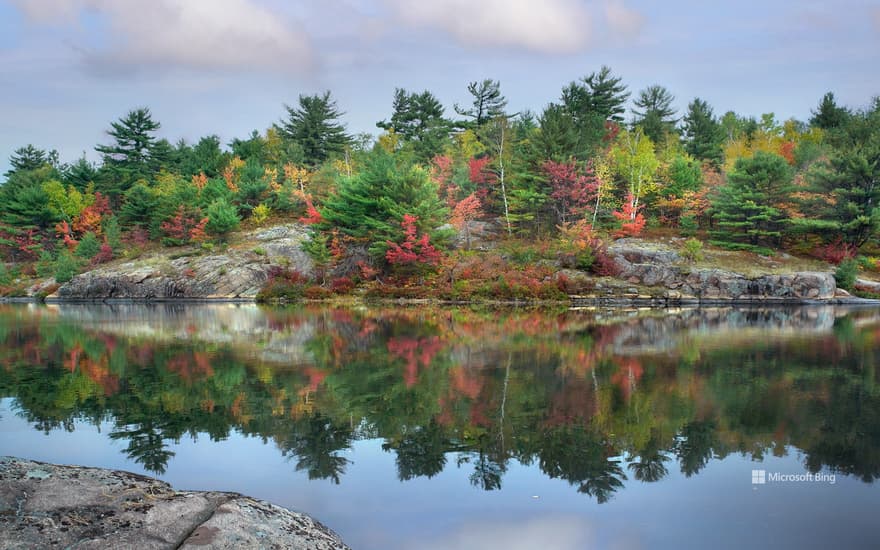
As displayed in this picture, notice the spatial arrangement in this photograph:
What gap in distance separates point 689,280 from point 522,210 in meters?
16.1

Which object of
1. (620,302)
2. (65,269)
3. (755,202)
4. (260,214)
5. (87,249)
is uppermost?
(260,214)

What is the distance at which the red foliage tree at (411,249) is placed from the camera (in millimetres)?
39656

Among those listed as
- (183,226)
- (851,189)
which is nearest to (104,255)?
(183,226)

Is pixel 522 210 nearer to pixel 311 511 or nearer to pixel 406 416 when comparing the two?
pixel 406 416

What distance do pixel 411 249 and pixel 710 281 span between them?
62.8ft

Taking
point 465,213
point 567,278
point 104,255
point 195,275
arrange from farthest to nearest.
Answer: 1. point 104,255
2. point 465,213
3. point 195,275
4. point 567,278

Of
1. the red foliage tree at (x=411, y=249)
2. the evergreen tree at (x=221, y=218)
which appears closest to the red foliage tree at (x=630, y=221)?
the red foliage tree at (x=411, y=249)

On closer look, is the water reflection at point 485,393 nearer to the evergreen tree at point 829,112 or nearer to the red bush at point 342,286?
the red bush at point 342,286

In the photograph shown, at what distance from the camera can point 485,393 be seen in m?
12.7

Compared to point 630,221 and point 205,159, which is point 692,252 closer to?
point 630,221

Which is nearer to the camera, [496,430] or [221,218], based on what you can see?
[496,430]

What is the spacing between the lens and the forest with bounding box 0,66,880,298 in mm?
40594

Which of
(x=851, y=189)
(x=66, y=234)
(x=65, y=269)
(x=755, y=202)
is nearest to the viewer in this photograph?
(x=851, y=189)

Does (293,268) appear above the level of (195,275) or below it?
above
